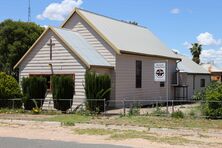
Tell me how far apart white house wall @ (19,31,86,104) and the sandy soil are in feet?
24.4

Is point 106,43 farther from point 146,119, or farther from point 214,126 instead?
point 214,126

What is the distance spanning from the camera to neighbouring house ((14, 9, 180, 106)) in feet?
93.1

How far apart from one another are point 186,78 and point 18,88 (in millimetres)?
17934

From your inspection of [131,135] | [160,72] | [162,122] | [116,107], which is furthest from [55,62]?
[131,135]

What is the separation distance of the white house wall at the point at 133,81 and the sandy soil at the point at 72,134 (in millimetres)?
9743

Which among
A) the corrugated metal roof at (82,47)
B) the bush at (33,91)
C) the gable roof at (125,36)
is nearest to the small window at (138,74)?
the gable roof at (125,36)

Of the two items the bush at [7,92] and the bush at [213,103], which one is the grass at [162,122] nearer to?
the bush at [213,103]

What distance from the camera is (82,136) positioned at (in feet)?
54.6

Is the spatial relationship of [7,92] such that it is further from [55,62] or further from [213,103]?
[213,103]

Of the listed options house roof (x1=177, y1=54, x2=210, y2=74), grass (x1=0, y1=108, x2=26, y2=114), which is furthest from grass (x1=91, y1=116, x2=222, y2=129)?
house roof (x1=177, y1=54, x2=210, y2=74)

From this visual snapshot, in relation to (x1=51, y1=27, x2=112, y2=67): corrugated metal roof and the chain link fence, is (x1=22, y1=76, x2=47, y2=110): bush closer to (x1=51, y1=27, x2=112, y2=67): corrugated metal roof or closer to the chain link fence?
the chain link fence

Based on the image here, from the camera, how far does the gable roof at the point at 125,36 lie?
3002cm

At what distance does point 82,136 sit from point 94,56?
1269 cm

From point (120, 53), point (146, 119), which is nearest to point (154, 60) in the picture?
point (120, 53)
